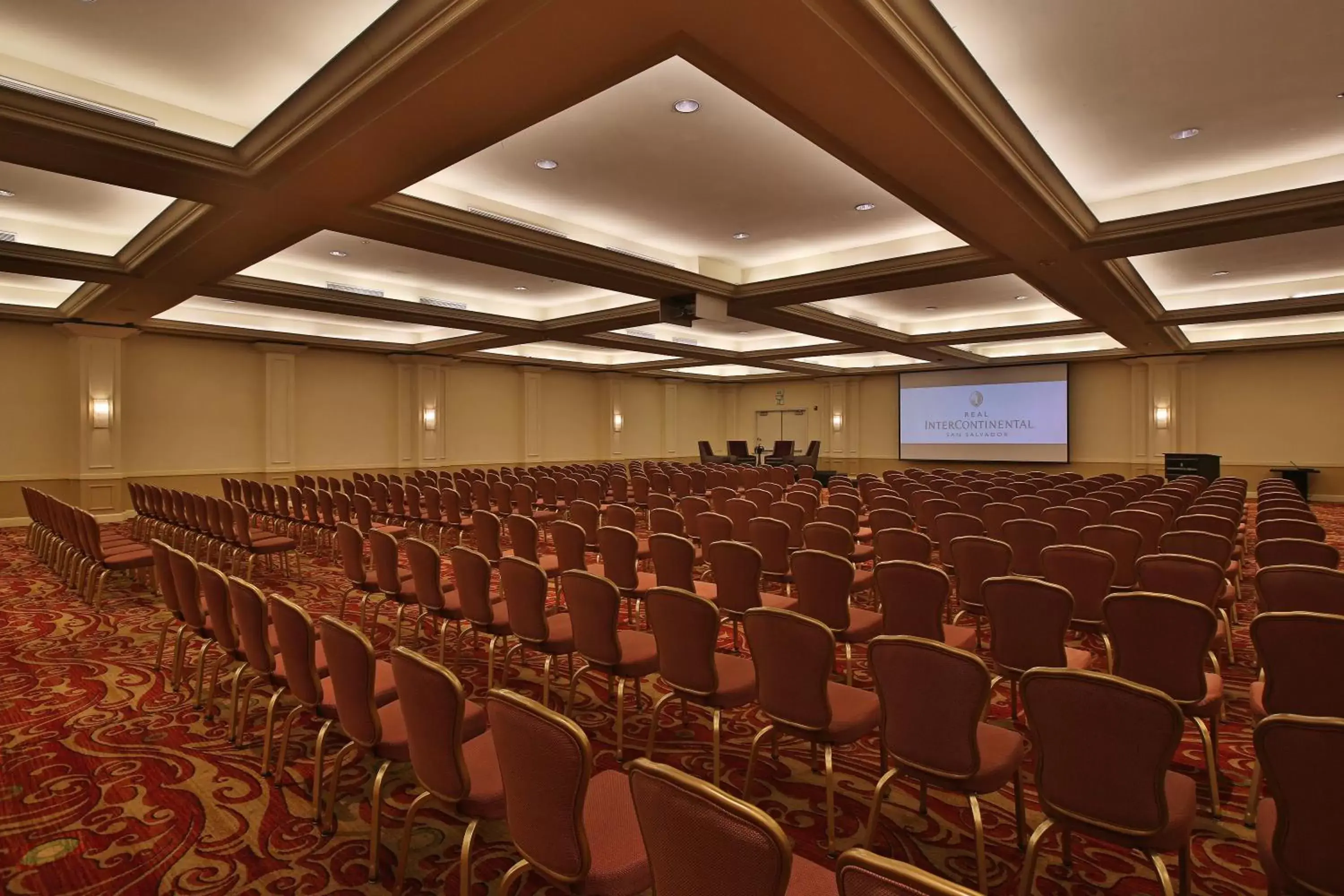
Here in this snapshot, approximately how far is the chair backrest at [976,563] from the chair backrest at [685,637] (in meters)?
2.35

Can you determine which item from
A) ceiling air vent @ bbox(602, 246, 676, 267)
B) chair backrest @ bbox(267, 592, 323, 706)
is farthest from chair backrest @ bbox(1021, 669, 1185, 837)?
ceiling air vent @ bbox(602, 246, 676, 267)

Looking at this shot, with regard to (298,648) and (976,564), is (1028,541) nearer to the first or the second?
→ (976,564)

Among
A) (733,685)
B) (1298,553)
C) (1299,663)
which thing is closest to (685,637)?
(733,685)

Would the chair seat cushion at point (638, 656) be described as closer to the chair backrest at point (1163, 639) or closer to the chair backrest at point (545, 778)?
the chair backrest at point (545, 778)

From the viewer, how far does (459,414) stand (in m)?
17.5

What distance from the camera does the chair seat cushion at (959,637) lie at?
3936mm

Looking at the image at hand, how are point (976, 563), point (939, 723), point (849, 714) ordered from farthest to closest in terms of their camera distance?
point (976, 563), point (849, 714), point (939, 723)

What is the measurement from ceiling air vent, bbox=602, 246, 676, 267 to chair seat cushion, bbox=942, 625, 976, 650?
5524 mm

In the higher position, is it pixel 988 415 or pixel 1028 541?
pixel 988 415

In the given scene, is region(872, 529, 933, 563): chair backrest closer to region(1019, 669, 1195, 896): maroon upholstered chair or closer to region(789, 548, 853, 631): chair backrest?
region(789, 548, 853, 631): chair backrest

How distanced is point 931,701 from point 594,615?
173cm

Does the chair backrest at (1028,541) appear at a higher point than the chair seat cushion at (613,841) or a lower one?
higher

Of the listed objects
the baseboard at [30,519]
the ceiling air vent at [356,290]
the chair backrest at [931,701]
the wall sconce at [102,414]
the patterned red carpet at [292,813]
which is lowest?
the patterned red carpet at [292,813]

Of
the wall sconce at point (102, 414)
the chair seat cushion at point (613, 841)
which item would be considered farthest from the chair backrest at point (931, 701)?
the wall sconce at point (102, 414)
